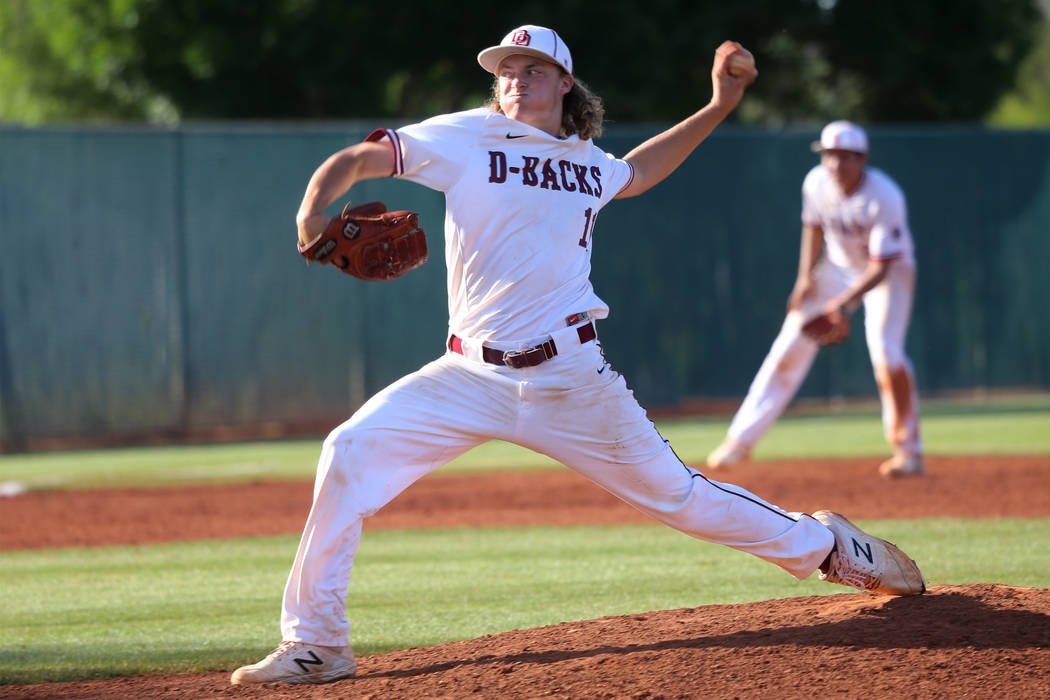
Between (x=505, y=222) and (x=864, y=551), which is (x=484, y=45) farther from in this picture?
(x=864, y=551)

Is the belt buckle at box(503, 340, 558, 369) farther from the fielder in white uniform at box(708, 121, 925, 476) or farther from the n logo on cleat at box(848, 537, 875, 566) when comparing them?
the fielder in white uniform at box(708, 121, 925, 476)

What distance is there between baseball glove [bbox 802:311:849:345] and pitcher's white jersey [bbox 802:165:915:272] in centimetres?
53

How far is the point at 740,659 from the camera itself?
3904 millimetres

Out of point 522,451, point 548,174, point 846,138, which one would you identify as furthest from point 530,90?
point 522,451

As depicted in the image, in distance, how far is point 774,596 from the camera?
18.2 ft

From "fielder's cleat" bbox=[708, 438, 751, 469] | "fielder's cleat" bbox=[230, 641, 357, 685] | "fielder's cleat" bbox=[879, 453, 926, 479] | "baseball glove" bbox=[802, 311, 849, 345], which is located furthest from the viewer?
"fielder's cleat" bbox=[879, 453, 926, 479]

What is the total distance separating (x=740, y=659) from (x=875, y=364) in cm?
535

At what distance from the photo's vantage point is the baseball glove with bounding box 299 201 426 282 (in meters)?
3.72

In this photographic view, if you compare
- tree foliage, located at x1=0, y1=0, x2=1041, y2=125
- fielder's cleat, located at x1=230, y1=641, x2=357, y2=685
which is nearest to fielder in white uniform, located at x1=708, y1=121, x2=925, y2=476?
fielder's cleat, located at x1=230, y1=641, x2=357, y2=685

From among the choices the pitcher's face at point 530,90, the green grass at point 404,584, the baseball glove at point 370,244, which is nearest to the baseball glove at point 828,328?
the green grass at point 404,584

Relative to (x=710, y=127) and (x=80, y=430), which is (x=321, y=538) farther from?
(x=80, y=430)

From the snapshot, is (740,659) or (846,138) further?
(846,138)

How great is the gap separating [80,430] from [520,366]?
10.4 metres

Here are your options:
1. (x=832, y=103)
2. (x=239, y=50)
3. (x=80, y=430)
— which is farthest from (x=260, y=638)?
(x=832, y=103)
